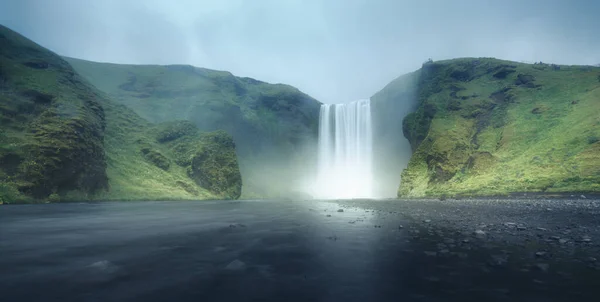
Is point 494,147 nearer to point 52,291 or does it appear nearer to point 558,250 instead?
point 558,250

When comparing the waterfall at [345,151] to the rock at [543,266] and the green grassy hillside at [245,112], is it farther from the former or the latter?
the rock at [543,266]

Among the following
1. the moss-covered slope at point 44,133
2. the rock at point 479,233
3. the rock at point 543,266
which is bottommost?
the rock at point 479,233

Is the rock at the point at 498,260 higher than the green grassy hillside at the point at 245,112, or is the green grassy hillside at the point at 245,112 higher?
the green grassy hillside at the point at 245,112

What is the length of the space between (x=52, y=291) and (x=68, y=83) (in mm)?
90274

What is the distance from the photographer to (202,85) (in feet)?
493

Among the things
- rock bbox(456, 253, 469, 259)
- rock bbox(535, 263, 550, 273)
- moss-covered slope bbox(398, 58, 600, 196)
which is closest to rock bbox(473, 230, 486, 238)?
rock bbox(456, 253, 469, 259)

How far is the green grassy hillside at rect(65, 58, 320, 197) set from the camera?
12800 centimetres

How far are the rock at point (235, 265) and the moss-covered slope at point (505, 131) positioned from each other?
53518 mm

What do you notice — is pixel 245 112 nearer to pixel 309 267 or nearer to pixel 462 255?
pixel 309 267

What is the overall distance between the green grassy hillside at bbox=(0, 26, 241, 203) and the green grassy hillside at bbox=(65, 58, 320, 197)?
30425 millimetres

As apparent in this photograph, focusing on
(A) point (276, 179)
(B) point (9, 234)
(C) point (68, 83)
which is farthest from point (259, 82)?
(B) point (9, 234)

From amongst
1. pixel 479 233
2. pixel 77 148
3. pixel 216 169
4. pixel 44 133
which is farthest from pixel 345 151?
pixel 479 233

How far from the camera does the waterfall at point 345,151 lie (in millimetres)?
112562

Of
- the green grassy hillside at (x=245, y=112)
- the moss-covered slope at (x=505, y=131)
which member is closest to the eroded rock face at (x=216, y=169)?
the green grassy hillside at (x=245, y=112)
